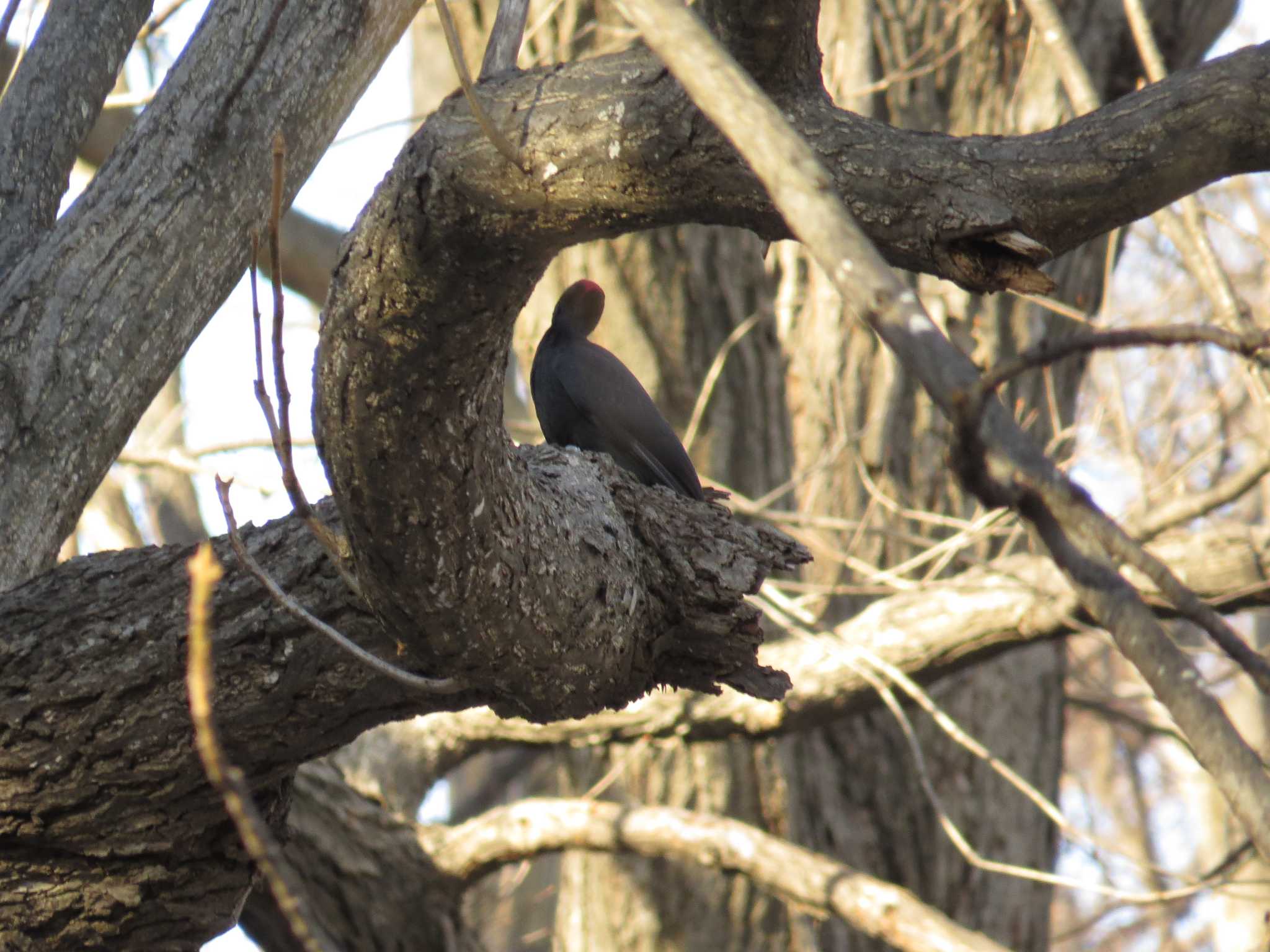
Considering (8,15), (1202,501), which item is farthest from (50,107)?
(1202,501)

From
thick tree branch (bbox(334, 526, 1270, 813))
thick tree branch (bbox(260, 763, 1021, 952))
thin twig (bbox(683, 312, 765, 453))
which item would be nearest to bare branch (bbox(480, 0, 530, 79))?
thick tree branch (bbox(334, 526, 1270, 813))

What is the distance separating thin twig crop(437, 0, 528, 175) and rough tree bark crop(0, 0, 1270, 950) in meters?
0.03

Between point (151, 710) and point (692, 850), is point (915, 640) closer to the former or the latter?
point (692, 850)

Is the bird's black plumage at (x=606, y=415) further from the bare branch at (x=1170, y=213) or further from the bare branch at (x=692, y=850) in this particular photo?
the bare branch at (x=1170, y=213)

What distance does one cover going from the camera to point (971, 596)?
395 centimetres

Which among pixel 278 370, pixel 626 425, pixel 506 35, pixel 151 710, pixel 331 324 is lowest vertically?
pixel 151 710

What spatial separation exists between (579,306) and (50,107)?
2075 mm

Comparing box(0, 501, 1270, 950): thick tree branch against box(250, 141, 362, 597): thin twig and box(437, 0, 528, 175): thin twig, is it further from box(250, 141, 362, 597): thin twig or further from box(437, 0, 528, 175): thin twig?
box(437, 0, 528, 175): thin twig

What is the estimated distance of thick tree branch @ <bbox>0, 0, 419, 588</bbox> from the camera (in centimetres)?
246

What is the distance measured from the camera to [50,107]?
9.00ft

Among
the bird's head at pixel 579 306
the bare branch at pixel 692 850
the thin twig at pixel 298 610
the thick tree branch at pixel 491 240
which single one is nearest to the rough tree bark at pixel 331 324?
the thick tree branch at pixel 491 240

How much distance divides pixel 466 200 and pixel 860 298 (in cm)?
85

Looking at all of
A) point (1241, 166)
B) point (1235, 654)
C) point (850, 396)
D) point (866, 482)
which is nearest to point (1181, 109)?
point (1241, 166)

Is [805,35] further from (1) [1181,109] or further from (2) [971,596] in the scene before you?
(2) [971,596]
